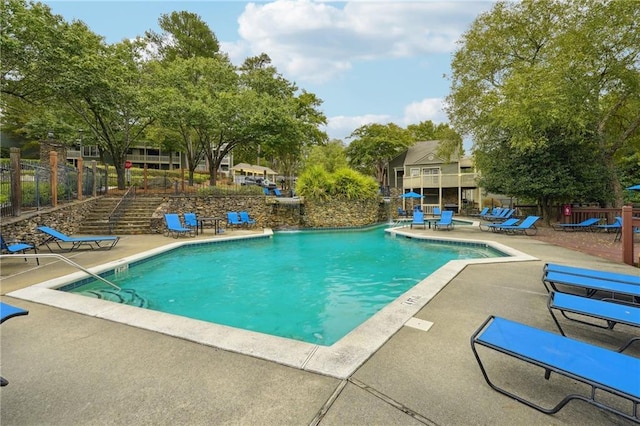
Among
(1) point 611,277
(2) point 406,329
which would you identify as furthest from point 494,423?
(1) point 611,277

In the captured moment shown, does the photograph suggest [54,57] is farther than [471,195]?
No

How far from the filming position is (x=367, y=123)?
33.3 meters

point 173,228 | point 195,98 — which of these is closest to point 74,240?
point 173,228

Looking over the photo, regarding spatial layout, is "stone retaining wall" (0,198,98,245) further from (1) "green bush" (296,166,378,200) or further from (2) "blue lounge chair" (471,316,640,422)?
(2) "blue lounge chair" (471,316,640,422)

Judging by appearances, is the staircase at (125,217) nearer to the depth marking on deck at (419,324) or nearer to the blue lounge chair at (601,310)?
the depth marking on deck at (419,324)

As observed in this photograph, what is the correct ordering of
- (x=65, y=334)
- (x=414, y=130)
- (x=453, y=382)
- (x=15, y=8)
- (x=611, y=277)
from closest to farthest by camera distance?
1. (x=453, y=382)
2. (x=65, y=334)
3. (x=611, y=277)
4. (x=15, y=8)
5. (x=414, y=130)

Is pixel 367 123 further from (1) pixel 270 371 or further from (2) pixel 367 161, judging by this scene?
(1) pixel 270 371

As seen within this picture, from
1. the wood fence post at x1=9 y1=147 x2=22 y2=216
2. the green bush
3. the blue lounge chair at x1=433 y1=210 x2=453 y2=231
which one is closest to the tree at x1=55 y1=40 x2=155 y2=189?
the wood fence post at x1=9 y1=147 x2=22 y2=216

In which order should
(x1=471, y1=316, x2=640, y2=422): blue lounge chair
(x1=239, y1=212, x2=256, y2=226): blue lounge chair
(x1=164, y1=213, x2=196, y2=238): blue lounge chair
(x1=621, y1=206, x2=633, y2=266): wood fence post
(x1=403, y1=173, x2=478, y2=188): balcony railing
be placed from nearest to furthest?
(x1=471, y1=316, x2=640, y2=422): blue lounge chair < (x1=621, y1=206, x2=633, y2=266): wood fence post < (x1=164, y1=213, x2=196, y2=238): blue lounge chair < (x1=239, y1=212, x2=256, y2=226): blue lounge chair < (x1=403, y1=173, x2=478, y2=188): balcony railing

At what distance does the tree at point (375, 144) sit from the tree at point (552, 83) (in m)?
12.1

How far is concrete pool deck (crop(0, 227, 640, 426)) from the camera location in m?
2.15

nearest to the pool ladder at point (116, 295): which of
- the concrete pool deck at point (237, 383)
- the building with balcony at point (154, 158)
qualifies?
the concrete pool deck at point (237, 383)

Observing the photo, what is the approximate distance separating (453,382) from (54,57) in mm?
16710

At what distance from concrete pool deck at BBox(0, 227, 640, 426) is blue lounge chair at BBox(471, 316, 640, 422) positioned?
0.60 ft
